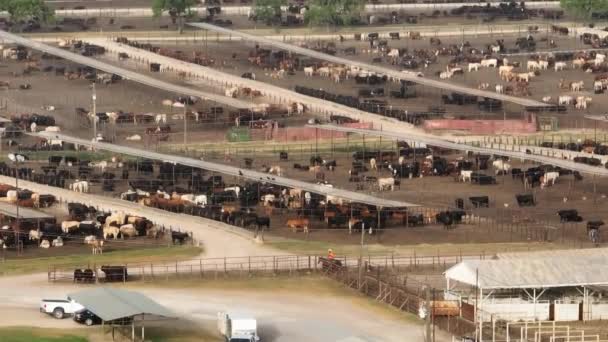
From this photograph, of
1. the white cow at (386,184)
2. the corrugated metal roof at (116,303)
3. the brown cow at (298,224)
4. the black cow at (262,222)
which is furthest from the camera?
the white cow at (386,184)

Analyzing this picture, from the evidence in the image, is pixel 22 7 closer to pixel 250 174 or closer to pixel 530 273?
pixel 250 174

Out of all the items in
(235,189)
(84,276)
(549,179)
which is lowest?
(549,179)

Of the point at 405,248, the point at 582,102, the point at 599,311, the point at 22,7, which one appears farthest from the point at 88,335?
the point at 22,7

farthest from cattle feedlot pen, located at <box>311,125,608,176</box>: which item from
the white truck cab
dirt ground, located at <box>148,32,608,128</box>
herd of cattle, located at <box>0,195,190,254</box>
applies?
the white truck cab

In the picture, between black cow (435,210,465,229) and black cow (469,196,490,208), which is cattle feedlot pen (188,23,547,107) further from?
black cow (435,210,465,229)

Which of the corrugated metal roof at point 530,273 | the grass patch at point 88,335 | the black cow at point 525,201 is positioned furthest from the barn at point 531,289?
the black cow at point 525,201

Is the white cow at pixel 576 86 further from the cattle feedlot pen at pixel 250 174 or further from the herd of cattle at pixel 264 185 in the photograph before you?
the cattle feedlot pen at pixel 250 174
